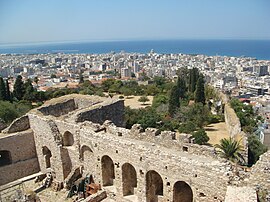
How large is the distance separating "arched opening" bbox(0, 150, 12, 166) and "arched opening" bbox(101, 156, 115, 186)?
6.31 meters

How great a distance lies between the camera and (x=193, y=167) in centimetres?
1024

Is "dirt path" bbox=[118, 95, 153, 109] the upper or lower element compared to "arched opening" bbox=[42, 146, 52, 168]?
lower

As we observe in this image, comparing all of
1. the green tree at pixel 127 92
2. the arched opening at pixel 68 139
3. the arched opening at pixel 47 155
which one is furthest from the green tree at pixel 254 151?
the green tree at pixel 127 92

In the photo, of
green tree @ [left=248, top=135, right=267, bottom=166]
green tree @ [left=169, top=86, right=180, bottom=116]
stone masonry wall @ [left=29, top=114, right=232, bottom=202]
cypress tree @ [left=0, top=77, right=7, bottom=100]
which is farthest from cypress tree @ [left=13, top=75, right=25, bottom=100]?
green tree @ [left=248, top=135, right=267, bottom=166]

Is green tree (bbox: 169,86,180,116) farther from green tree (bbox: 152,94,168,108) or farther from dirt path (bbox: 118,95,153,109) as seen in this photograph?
dirt path (bbox: 118,95,153,109)

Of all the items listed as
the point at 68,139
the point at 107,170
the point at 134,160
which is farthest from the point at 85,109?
the point at 134,160

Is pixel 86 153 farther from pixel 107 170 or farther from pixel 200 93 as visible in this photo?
pixel 200 93

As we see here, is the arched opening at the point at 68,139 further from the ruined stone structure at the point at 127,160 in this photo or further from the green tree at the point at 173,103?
the green tree at the point at 173,103

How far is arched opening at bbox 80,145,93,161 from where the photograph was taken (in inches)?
574

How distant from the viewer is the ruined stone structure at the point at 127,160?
10085mm

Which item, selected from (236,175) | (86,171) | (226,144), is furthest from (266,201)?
(226,144)

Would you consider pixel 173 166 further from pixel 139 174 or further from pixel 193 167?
pixel 139 174

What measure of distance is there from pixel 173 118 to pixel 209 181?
26.1m

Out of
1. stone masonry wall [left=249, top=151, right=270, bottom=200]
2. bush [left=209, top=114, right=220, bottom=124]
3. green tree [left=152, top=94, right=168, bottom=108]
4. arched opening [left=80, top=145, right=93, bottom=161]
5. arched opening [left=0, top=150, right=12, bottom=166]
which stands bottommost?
bush [left=209, top=114, right=220, bottom=124]
